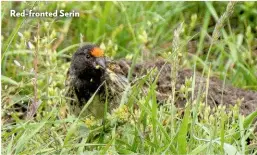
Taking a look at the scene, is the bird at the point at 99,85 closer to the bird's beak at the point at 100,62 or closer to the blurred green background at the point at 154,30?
the bird's beak at the point at 100,62

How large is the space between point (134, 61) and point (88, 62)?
586mm

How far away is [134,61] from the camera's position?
165 inches

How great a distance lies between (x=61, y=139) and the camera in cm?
390

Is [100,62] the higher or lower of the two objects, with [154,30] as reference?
lower

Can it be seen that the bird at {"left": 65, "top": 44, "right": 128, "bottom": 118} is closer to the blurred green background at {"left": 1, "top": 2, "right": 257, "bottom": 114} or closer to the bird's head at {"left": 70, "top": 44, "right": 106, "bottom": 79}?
the bird's head at {"left": 70, "top": 44, "right": 106, "bottom": 79}

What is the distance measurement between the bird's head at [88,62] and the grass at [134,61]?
0.42 feet

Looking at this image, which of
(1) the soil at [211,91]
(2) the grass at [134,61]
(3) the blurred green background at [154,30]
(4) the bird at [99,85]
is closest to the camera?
(2) the grass at [134,61]

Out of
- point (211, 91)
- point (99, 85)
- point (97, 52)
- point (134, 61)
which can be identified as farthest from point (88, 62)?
point (211, 91)

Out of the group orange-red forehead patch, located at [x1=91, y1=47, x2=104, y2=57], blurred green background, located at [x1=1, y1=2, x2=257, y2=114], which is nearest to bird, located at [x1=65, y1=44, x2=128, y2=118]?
orange-red forehead patch, located at [x1=91, y1=47, x2=104, y2=57]

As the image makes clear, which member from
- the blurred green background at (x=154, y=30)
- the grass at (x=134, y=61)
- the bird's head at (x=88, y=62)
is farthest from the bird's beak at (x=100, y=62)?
the blurred green background at (x=154, y=30)

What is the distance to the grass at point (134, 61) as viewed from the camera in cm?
370

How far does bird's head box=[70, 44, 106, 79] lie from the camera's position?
4.65 metres

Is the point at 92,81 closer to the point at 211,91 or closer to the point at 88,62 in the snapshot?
the point at 88,62

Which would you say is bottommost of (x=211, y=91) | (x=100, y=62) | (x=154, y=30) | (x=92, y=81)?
(x=211, y=91)
